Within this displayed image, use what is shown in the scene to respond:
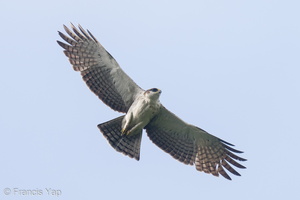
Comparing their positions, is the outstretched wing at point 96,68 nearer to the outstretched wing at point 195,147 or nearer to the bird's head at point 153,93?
the bird's head at point 153,93

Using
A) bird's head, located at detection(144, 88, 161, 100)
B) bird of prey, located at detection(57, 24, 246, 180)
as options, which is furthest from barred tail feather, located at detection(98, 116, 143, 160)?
bird's head, located at detection(144, 88, 161, 100)

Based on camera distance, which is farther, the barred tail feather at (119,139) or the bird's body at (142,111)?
the barred tail feather at (119,139)

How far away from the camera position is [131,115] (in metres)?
19.5

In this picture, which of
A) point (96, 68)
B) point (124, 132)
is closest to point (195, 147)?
point (124, 132)

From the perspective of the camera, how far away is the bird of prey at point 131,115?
19.7 metres

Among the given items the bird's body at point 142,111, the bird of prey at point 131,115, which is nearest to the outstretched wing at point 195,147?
the bird of prey at point 131,115

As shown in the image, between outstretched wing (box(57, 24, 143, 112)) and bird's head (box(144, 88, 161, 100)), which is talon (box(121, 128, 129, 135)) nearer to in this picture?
outstretched wing (box(57, 24, 143, 112))

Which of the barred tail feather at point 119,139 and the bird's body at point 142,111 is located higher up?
the bird's body at point 142,111

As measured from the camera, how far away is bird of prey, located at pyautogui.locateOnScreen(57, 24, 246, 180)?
64.5 ft

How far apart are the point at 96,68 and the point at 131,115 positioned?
1690 millimetres

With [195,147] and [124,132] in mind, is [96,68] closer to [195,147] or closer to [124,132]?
[124,132]

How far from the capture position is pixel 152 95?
63.3ft

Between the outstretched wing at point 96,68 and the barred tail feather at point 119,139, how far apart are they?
47 centimetres

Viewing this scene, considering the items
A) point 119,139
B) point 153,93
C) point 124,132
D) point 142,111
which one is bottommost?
point 119,139
